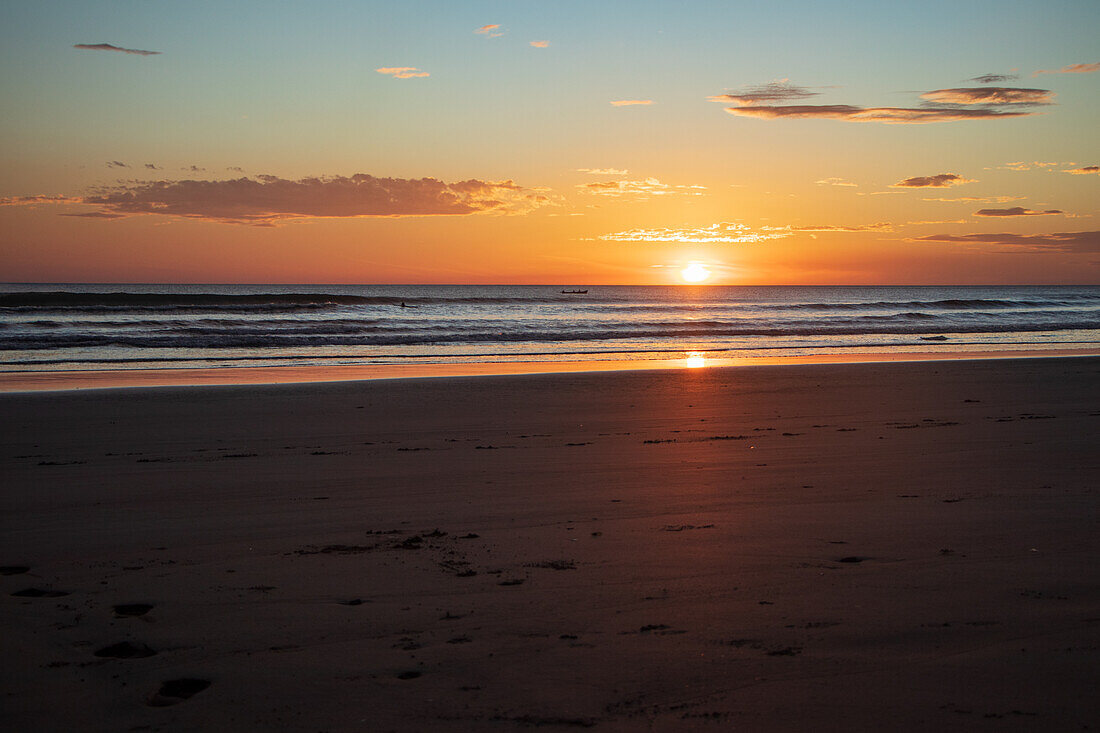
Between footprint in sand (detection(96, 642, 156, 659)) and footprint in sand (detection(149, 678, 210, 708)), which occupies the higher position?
footprint in sand (detection(96, 642, 156, 659))

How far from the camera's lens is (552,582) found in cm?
423

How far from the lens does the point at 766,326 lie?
4094cm

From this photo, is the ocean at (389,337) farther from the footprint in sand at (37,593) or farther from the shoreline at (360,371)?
the footprint in sand at (37,593)

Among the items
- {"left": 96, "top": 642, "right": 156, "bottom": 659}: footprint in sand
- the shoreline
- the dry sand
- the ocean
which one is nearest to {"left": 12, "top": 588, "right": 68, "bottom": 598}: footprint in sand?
the dry sand

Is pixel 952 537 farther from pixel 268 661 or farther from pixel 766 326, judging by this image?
pixel 766 326

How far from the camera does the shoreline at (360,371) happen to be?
1543cm

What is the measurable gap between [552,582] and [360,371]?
14667 millimetres

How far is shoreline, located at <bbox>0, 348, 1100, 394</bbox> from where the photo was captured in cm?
1543

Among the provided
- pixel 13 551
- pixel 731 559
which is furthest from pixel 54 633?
pixel 731 559

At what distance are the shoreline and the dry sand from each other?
21.8 ft

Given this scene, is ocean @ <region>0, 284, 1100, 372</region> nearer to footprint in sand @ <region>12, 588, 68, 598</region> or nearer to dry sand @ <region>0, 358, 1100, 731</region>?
dry sand @ <region>0, 358, 1100, 731</region>

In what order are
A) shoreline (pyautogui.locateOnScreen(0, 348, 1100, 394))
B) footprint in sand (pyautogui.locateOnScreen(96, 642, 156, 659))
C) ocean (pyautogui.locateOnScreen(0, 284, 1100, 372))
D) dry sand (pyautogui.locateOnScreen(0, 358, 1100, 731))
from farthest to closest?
ocean (pyautogui.locateOnScreen(0, 284, 1100, 372)) < shoreline (pyautogui.locateOnScreen(0, 348, 1100, 394)) < footprint in sand (pyautogui.locateOnScreen(96, 642, 156, 659)) < dry sand (pyautogui.locateOnScreen(0, 358, 1100, 731))

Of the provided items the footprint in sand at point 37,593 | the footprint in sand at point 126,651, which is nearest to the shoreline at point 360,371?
the footprint in sand at point 37,593

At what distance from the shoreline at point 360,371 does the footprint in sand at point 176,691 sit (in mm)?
12563
